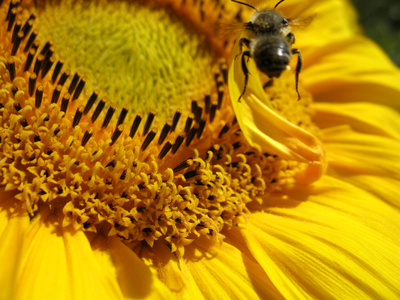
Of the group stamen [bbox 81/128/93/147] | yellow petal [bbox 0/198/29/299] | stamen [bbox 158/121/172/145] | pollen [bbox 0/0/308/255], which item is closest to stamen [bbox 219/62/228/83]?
pollen [bbox 0/0/308/255]

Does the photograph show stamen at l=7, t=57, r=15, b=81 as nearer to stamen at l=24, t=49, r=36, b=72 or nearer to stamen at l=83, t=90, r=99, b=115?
stamen at l=24, t=49, r=36, b=72

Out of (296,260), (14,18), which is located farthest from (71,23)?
(296,260)

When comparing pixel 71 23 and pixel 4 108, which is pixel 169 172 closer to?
pixel 4 108

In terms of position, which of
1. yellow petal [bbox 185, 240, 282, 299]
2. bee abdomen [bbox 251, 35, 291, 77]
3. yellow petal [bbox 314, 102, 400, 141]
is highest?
yellow petal [bbox 314, 102, 400, 141]

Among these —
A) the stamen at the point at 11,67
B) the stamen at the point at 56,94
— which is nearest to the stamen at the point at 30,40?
the stamen at the point at 11,67

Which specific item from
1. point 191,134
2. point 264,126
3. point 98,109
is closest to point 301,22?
point 264,126
